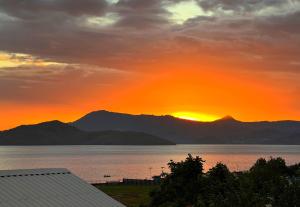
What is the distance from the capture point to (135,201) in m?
95.6

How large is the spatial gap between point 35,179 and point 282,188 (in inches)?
922

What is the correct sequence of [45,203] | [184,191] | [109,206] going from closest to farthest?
[45,203], [109,206], [184,191]

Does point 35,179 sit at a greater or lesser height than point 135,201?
greater

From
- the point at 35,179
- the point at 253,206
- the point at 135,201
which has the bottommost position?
the point at 135,201

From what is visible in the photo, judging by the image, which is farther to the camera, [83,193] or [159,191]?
[159,191]

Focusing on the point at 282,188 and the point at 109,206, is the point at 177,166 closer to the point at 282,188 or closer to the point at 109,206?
the point at 282,188

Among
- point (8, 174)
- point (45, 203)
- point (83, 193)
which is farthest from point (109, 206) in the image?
point (8, 174)

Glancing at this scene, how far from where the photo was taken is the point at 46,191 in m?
39.2

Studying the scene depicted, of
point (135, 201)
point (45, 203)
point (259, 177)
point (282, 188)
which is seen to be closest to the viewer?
point (45, 203)

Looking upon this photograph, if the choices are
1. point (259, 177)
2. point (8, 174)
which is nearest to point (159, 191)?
point (8, 174)

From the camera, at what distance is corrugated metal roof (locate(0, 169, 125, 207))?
1458 inches

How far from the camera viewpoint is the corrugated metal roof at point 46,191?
121ft

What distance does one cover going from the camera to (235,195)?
41688 mm

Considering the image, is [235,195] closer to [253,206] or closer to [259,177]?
[253,206]
